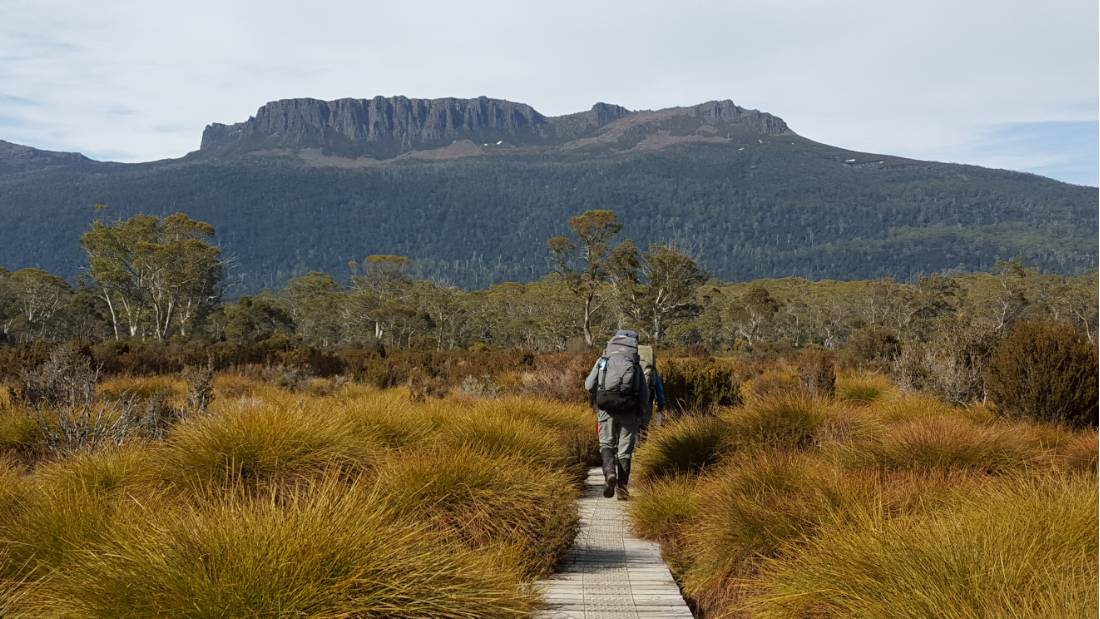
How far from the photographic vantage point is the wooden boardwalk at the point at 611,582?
14.2 ft

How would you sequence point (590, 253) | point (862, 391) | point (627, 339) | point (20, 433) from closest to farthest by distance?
point (627, 339) < point (20, 433) < point (862, 391) < point (590, 253)

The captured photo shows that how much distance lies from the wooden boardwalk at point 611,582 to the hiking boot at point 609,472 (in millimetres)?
914

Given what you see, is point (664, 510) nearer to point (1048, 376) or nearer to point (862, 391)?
point (1048, 376)

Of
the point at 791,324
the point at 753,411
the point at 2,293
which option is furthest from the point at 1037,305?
the point at 2,293

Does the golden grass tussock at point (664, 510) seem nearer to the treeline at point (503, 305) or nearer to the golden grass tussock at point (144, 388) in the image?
the golden grass tussock at point (144, 388)

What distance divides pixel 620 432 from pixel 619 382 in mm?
547

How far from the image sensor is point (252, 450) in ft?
18.3

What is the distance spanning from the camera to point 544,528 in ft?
17.1

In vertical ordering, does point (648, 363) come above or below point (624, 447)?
above

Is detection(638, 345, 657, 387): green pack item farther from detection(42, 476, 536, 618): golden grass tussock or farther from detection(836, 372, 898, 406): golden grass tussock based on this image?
detection(42, 476, 536, 618): golden grass tussock

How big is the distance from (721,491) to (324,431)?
3145 mm

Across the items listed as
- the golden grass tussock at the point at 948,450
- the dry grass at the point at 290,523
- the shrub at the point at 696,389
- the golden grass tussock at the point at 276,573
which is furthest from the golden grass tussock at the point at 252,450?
the shrub at the point at 696,389

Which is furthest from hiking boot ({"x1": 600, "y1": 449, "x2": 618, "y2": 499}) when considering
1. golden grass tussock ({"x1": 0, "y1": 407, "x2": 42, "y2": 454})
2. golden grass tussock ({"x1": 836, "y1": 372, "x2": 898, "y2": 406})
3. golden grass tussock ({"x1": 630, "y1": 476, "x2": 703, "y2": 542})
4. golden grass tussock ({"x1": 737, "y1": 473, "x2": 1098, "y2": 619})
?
golden grass tussock ({"x1": 836, "y1": 372, "x2": 898, "y2": 406})

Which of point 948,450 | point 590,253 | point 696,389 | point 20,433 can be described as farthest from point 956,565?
point 590,253
